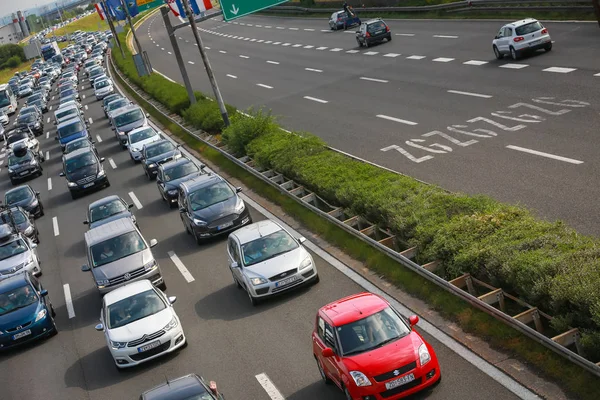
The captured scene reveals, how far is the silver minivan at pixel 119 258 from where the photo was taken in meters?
21.4

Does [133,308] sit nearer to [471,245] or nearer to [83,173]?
[471,245]

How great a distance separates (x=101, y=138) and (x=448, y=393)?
40567mm

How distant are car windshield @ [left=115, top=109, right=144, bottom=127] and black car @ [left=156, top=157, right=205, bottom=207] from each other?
14.9m

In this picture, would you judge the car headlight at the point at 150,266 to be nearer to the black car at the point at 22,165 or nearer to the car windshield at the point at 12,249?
the car windshield at the point at 12,249

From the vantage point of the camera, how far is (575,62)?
33031 mm

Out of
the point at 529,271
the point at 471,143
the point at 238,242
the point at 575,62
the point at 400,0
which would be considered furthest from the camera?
the point at 400,0

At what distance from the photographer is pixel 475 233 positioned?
15.9m

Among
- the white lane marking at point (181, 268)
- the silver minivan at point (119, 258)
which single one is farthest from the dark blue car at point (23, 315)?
the white lane marking at point (181, 268)

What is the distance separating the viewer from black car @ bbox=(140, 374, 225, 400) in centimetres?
1158

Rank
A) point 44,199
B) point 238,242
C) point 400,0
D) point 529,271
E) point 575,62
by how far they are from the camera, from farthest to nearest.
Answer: point 400,0, point 44,199, point 575,62, point 238,242, point 529,271

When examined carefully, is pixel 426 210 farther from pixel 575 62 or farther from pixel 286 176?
pixel 575 62

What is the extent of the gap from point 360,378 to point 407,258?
574 centimetres

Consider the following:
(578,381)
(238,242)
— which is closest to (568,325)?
(578,381)

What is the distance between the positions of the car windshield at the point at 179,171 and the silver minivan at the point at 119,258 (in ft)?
21.3
